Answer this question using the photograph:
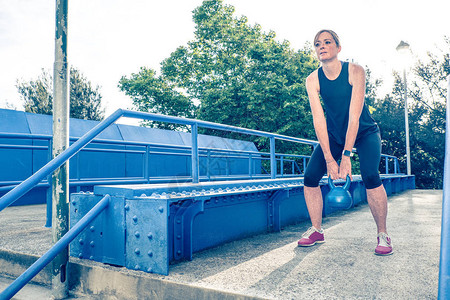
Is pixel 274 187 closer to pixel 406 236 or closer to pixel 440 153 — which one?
pixel 406 236

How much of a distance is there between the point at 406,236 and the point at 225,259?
2.10 m

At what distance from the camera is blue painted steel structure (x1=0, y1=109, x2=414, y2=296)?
2.44 metres

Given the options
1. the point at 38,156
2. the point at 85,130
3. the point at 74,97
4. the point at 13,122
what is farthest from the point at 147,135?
the point at 74,97

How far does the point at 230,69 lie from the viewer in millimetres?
26391

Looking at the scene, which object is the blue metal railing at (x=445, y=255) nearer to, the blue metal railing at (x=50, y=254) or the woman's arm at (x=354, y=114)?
the woman's arm at (x=354, y=114)

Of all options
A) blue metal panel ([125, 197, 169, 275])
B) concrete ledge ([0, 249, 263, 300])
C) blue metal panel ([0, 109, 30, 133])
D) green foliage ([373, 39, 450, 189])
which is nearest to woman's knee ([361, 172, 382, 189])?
concrete ledge ([0, 249, 263, 300])

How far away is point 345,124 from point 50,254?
247 centimetres

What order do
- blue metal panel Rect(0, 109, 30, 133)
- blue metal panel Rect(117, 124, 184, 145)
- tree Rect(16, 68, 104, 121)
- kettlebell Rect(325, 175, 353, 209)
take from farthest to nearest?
1. tree Rect(16, 68, 104, 121)
2. blue metal panel Rect(117, 124, 184, 145)
3. blue metal panel Rect(0, 109, 30, 133)
4. kettlebell Rect(325, 175, 353, 209)

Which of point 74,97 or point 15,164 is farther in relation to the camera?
point 74,97

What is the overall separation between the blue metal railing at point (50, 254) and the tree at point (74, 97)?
38203 mm

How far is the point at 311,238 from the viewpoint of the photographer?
11.0 feet

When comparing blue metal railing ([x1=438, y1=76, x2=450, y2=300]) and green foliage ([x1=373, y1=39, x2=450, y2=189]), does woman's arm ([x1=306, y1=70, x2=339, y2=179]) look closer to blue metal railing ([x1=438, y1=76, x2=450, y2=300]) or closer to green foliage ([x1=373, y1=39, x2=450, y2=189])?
blue metal railing ([x1=438, y1=76, x2=450, y2=300])

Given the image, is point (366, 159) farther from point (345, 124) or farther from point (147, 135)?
point (147, 135)

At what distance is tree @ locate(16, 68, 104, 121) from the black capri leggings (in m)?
38.4
